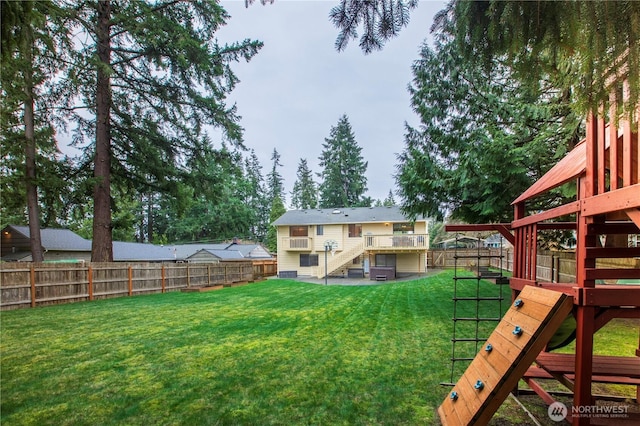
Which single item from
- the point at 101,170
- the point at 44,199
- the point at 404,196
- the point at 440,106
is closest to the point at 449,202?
the point at 404,196

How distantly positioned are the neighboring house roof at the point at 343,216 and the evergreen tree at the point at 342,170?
13172 mm

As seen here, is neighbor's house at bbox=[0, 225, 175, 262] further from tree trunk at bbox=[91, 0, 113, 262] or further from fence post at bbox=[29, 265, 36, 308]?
fence post at bbox=[29, 265, 36, 308]

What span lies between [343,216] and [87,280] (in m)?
16.1

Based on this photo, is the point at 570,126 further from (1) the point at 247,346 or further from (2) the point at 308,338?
(1) the point at 247,346

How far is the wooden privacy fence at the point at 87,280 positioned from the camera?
8.82 metres

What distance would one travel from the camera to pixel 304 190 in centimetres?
4591

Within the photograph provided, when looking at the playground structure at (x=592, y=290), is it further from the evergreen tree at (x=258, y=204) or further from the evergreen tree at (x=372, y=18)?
the evergreen tree at (x=258, y=204)

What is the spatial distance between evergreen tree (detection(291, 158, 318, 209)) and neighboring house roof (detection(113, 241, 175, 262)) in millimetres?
20459

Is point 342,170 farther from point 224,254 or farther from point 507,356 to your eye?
point 507,356

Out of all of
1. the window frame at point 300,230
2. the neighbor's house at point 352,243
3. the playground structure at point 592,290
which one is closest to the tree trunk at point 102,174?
the neighbor's house at point 352,243

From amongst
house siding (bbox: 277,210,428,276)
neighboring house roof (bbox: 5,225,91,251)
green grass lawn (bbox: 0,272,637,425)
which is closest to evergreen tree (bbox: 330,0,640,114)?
green grass lawn (bbox: 0,272,637,425)

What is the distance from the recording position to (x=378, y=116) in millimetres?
14742

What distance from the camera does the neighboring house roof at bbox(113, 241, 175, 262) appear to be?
24531 mm

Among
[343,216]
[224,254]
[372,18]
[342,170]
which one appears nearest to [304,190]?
[342,170]
